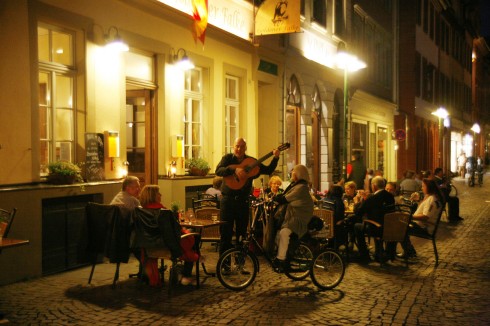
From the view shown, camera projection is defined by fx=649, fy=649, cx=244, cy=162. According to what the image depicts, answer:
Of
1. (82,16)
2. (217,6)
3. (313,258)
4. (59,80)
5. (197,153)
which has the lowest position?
(313,258)

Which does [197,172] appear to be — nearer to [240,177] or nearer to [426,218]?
[240,177]

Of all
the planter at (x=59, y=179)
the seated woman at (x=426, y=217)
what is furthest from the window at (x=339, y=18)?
the planter at (x=59, y=179)

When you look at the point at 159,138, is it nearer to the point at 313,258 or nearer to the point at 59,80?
the point at 59,80

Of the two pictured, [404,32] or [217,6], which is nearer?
[217,6]

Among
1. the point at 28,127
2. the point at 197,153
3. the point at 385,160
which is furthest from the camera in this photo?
the point at 385,160

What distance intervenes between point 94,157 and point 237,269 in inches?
130

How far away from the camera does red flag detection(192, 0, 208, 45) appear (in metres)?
11.8

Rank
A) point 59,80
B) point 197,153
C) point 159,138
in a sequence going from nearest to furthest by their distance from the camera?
point 59,80 → point 159,138 → point 197,153

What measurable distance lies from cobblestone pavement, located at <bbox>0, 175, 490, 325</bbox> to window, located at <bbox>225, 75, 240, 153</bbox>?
5.45m

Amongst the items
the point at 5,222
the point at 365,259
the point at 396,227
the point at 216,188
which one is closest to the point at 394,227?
the point at 396,227

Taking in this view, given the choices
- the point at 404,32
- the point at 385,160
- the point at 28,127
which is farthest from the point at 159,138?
the point at 404,32

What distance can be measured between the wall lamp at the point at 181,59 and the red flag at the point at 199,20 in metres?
0.55

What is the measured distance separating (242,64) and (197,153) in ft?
8.46

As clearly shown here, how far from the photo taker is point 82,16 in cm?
966
